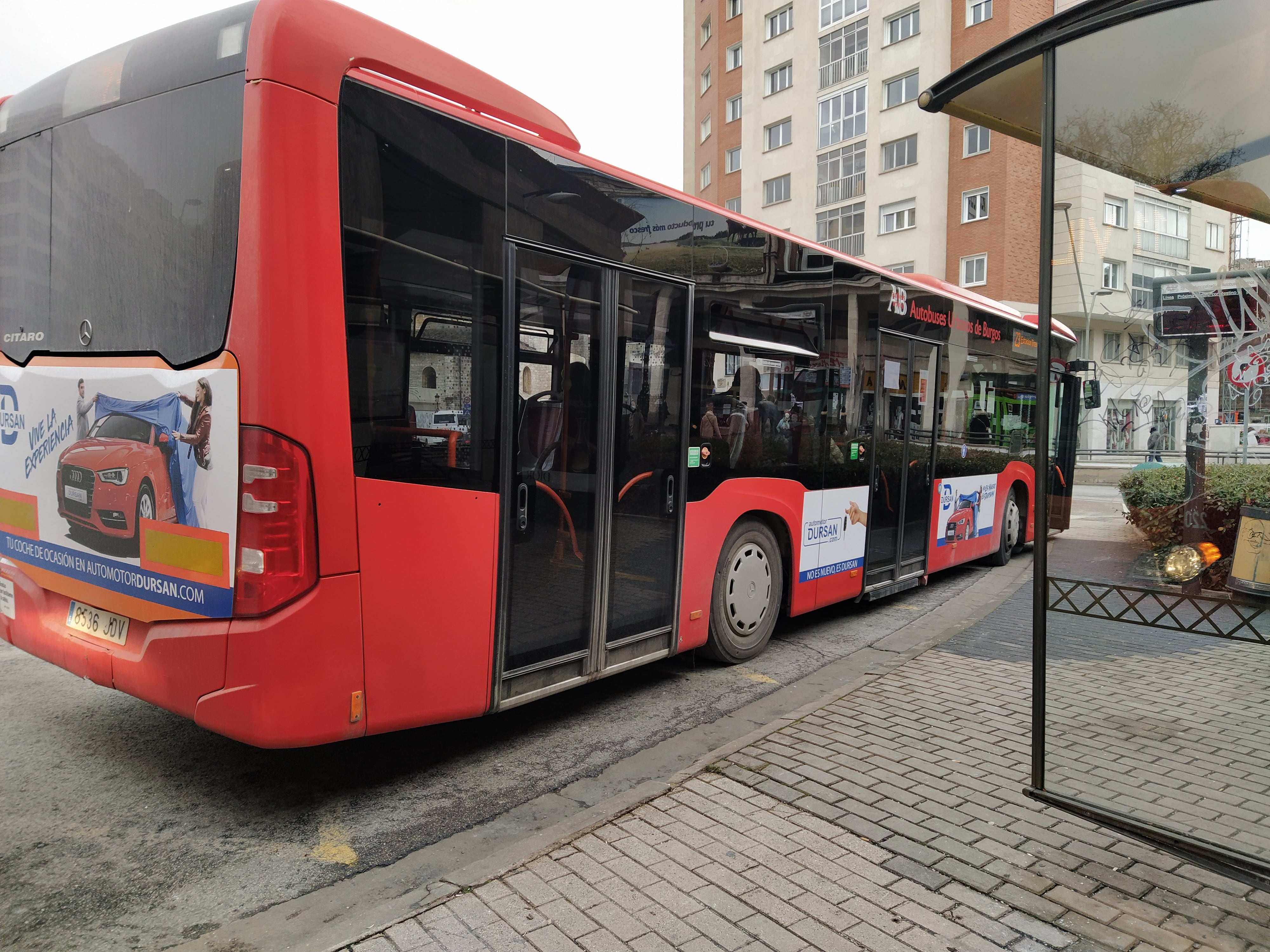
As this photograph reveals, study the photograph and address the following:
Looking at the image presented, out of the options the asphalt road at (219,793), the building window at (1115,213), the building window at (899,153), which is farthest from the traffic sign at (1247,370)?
the building window at (899,153)

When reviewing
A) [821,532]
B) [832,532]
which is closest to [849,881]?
[821,532]

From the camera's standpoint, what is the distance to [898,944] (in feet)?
9.36

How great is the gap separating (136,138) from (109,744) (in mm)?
2987

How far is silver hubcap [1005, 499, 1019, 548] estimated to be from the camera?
36.6ft

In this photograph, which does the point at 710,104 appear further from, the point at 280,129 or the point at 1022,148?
the point at 280,129

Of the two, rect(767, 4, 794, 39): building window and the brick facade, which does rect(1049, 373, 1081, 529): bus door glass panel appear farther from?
rect(767, 4, 794, 39): building window

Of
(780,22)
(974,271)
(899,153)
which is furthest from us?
(780,22)

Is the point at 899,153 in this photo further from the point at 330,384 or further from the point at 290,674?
the point at 290,674

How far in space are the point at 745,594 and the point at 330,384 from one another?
3.72 m

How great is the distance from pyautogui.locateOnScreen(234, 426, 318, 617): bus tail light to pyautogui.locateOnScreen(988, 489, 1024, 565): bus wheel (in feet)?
30.9

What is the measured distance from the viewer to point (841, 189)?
4031cm

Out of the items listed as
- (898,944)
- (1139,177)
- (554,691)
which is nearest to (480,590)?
(554,691)

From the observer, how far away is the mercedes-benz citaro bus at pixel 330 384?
3.43m

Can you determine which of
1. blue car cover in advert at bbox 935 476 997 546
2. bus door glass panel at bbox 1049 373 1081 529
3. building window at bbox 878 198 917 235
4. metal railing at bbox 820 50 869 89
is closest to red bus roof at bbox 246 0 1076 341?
bus door glass panel at bbox 1049 373 1081 529
